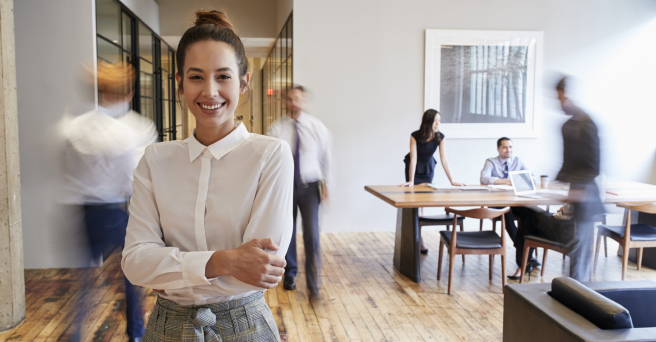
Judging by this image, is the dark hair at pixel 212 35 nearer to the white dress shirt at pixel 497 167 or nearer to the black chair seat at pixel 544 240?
the black chair seat at pixel 544 240

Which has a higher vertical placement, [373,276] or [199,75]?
[199,75]

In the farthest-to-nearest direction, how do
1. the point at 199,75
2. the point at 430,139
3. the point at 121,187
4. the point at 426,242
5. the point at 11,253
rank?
the point at 426,242, the point at 430,139, the point at 11,253, the point at 121,187, the point at 199,75

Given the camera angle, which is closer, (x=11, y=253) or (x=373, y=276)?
(x=11, y=253)

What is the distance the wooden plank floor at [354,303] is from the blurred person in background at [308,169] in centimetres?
30

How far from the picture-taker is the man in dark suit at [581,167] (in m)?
3.56

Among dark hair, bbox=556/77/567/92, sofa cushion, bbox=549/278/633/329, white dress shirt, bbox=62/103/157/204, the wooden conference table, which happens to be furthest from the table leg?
white dress shirt, bbox=62/103/157/204

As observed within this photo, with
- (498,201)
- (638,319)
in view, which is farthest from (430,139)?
(638,319)

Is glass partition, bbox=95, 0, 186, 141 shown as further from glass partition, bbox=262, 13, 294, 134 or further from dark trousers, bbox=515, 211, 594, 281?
dark trousers, bbox=515, 211, 594, 281

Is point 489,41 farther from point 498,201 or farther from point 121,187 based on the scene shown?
point 121,187

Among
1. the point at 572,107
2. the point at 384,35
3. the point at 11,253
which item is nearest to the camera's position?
the point at 11,253

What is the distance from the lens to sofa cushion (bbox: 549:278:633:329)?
1.82 metres

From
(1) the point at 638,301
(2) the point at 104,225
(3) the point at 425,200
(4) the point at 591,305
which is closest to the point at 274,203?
(4) the point at 591,305

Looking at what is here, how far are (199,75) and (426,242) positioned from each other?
5.38m

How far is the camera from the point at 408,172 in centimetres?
560
